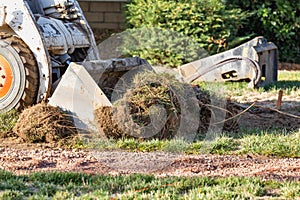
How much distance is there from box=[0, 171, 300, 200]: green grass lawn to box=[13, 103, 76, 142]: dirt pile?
1579 mm

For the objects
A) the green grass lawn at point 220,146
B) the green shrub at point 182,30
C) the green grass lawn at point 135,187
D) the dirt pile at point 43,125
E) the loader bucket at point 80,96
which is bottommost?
the green grass lawn at point 135,187

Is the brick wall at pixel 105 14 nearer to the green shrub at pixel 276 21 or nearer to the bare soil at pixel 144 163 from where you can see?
the green shrub at pixel 276 21

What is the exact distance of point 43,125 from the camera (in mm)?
7004

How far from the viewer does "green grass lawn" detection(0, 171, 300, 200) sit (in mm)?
4875

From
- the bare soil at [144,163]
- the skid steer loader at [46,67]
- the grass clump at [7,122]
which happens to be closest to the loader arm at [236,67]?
the skid steer loader at [46,67]

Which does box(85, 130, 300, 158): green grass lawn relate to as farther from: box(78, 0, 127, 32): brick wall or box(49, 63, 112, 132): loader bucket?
box(78, 0, 127, 32): brick wall

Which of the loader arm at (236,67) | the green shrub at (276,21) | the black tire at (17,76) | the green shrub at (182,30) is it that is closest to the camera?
the black tire at (17,76)

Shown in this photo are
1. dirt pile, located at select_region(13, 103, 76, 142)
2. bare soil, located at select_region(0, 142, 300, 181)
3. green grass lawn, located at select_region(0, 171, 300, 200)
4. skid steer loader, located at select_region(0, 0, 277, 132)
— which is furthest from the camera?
skid steer loader, located at select_region(0, 0, 277, 132)

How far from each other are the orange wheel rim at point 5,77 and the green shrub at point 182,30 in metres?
6.36

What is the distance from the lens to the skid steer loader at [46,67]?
712cm

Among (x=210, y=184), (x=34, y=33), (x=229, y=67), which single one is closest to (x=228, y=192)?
(x=210, y=184)

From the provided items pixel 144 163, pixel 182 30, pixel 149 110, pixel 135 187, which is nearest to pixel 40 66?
pixel 149 110

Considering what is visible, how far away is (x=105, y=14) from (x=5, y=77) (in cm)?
1006

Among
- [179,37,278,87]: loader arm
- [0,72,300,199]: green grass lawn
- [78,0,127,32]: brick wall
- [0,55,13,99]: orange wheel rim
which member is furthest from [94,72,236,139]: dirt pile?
[78,0,127,32]: brick wall
